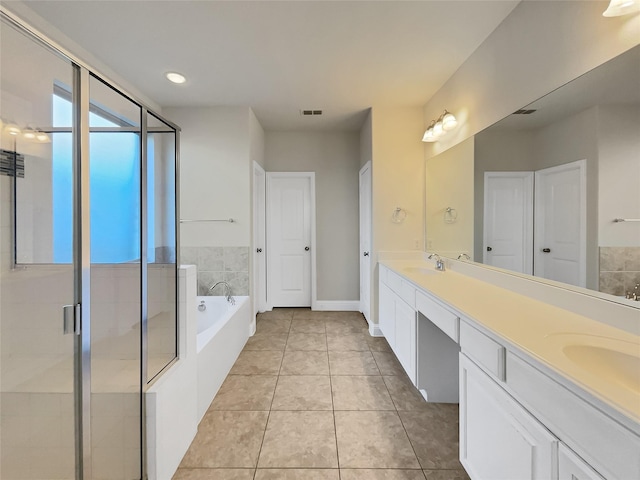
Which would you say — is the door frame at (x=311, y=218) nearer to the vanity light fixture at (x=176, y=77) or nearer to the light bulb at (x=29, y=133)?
the vanity light fixture at (x=176, y=77)

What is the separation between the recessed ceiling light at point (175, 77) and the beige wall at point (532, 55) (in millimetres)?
→ 2473

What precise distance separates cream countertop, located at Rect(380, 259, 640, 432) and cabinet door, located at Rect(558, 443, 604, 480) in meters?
0.19

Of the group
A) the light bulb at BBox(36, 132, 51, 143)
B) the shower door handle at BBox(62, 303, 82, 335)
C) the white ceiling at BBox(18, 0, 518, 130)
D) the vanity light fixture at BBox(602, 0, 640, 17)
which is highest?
the white ceiling at BBox(18, 0, 518, 130)

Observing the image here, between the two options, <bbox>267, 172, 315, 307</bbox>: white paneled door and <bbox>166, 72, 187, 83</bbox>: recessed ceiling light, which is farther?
<bbox>267, 172, 315, 307</bbox>: white paneled door

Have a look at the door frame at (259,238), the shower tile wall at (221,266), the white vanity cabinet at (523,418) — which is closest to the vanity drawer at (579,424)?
the white vanity cabinet at (523,418)

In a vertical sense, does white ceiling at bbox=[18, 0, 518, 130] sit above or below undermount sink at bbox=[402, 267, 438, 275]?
above

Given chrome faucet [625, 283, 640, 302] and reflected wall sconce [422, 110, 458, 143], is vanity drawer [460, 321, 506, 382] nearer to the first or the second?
chrome faucet [625, 283, 640, 302]

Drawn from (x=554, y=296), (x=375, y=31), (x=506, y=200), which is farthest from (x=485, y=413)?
(x=375, y=31)

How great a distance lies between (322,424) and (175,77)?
3086 millimetres

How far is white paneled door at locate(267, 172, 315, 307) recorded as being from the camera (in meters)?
4.24

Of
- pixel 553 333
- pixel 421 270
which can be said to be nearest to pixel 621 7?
pixel 553 333

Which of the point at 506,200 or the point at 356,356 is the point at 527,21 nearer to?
the point at 506,200

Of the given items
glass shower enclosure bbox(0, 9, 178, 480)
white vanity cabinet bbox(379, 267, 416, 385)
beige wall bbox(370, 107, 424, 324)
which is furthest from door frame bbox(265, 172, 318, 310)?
glass shower enclosure bbox(0, 9, 178, 480)

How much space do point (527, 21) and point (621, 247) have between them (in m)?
1.41
